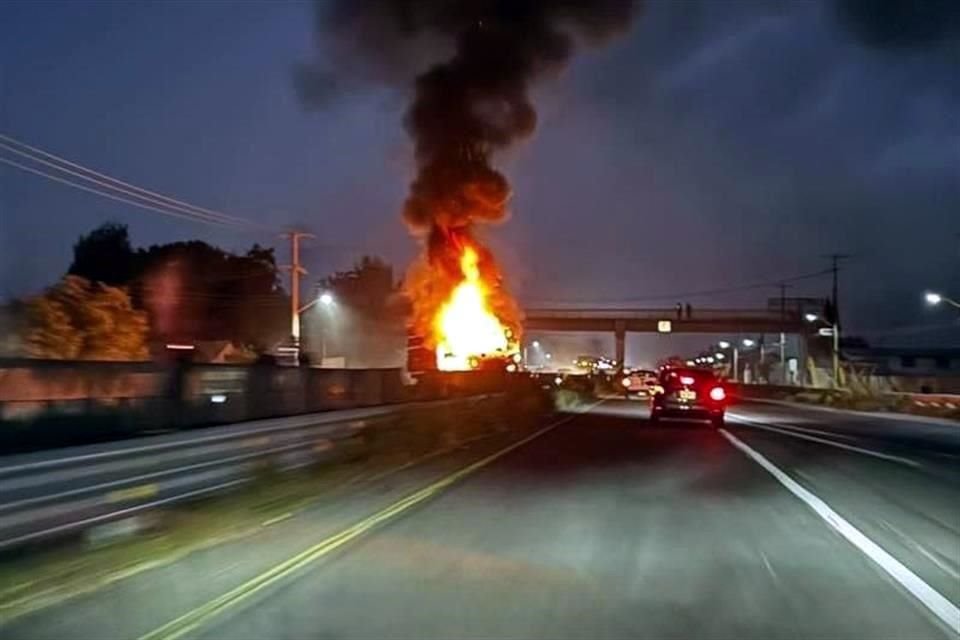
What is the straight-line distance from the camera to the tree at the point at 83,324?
1656 inches

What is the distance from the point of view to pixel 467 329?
65.1m

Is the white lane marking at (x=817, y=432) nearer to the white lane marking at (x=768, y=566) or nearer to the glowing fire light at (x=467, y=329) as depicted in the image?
the glowing fire light at (x=467, y=329)

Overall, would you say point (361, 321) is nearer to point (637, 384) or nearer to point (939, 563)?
point (637, 384)

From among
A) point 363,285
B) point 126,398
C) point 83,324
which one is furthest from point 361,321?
point 126,398

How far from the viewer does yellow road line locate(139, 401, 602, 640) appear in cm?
946

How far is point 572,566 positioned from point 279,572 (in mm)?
2671

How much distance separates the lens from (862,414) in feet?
213

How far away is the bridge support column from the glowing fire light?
210ft

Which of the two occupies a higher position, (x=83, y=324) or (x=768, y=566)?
(x=83, y=324)

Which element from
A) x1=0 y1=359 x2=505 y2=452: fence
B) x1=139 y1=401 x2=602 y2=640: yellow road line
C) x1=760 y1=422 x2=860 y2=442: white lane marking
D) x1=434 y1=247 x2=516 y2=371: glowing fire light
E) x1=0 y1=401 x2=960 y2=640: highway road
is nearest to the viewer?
x1=139 y1=401 x2=602 y2=640: yellow road line

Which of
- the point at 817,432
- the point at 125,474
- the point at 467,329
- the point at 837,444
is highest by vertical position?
the point at 467,329

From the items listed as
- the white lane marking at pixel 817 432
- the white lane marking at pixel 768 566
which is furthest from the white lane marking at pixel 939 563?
the white lane marking at pixel 817 432

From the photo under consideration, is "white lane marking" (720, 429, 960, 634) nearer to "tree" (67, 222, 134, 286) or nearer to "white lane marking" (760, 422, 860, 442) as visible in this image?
"white lane marking" (760, 422, 860, 442)

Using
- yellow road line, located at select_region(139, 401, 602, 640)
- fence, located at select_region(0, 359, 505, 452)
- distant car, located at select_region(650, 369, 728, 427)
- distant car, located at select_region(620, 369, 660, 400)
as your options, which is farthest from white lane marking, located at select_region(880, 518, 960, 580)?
distant car, located at select_region(620, 369, 660, 400)
